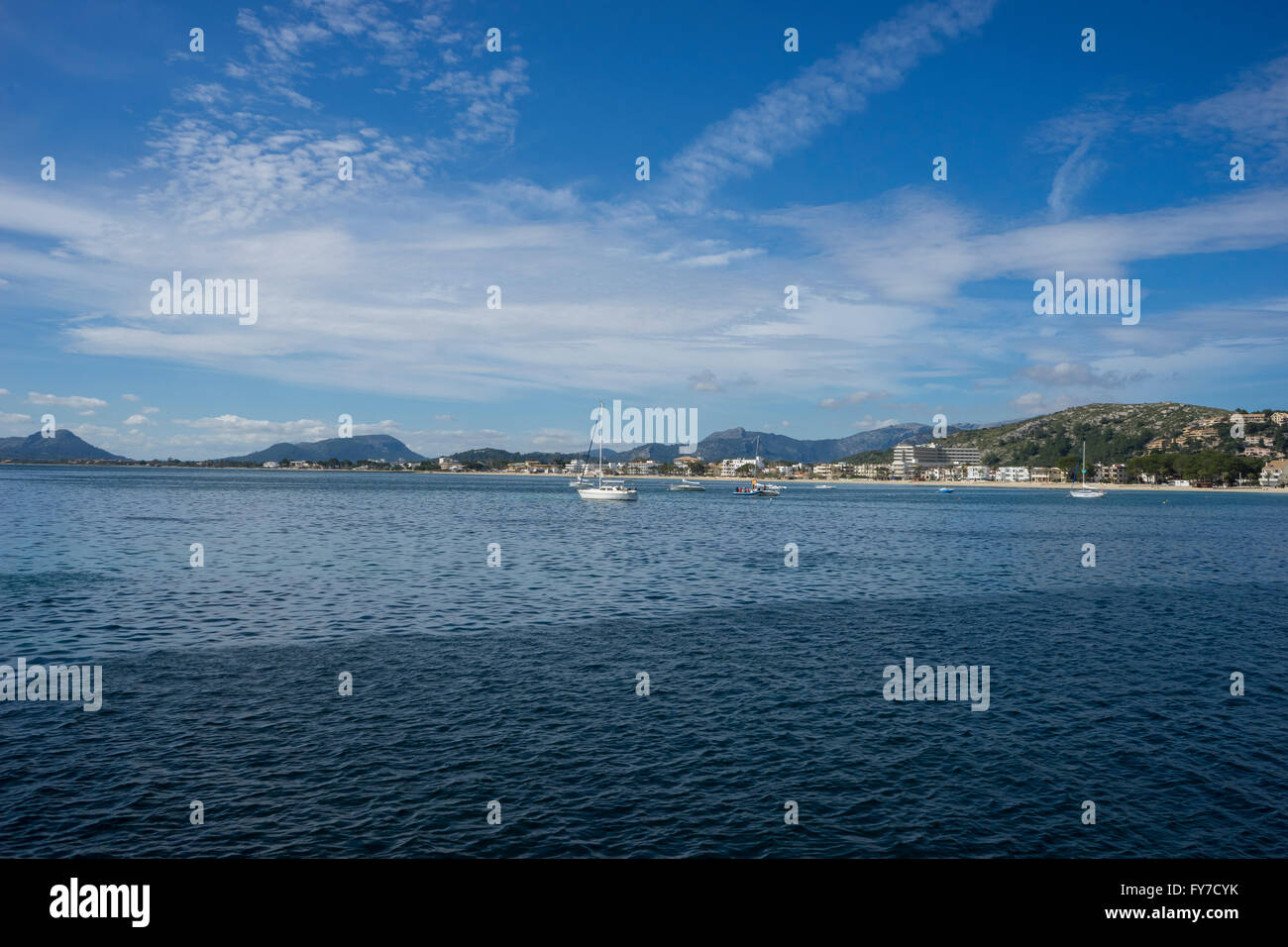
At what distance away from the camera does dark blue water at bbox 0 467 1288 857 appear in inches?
633

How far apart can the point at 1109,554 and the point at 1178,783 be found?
Result: 61139 mm

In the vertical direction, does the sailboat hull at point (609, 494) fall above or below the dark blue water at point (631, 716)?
above

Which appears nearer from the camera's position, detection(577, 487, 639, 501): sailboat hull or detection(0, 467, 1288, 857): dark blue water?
detection(0, 467, 1288, 857): dark blue water

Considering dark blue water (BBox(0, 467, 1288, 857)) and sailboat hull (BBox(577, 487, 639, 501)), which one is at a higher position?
sailboat hull (BBox(577, 487, 639, 501))

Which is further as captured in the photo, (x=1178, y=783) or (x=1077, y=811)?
(x=1178, y=783)

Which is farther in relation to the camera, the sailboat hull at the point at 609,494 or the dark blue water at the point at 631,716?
the sailboat hull at the point at 609,494

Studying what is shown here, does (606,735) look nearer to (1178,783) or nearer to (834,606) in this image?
(1178,783)

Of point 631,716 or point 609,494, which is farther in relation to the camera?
point 609,494

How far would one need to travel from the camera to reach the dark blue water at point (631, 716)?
16078mm

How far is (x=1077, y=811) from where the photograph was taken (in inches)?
685

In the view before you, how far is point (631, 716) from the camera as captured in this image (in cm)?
2314

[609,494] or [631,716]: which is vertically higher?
[609,494]
